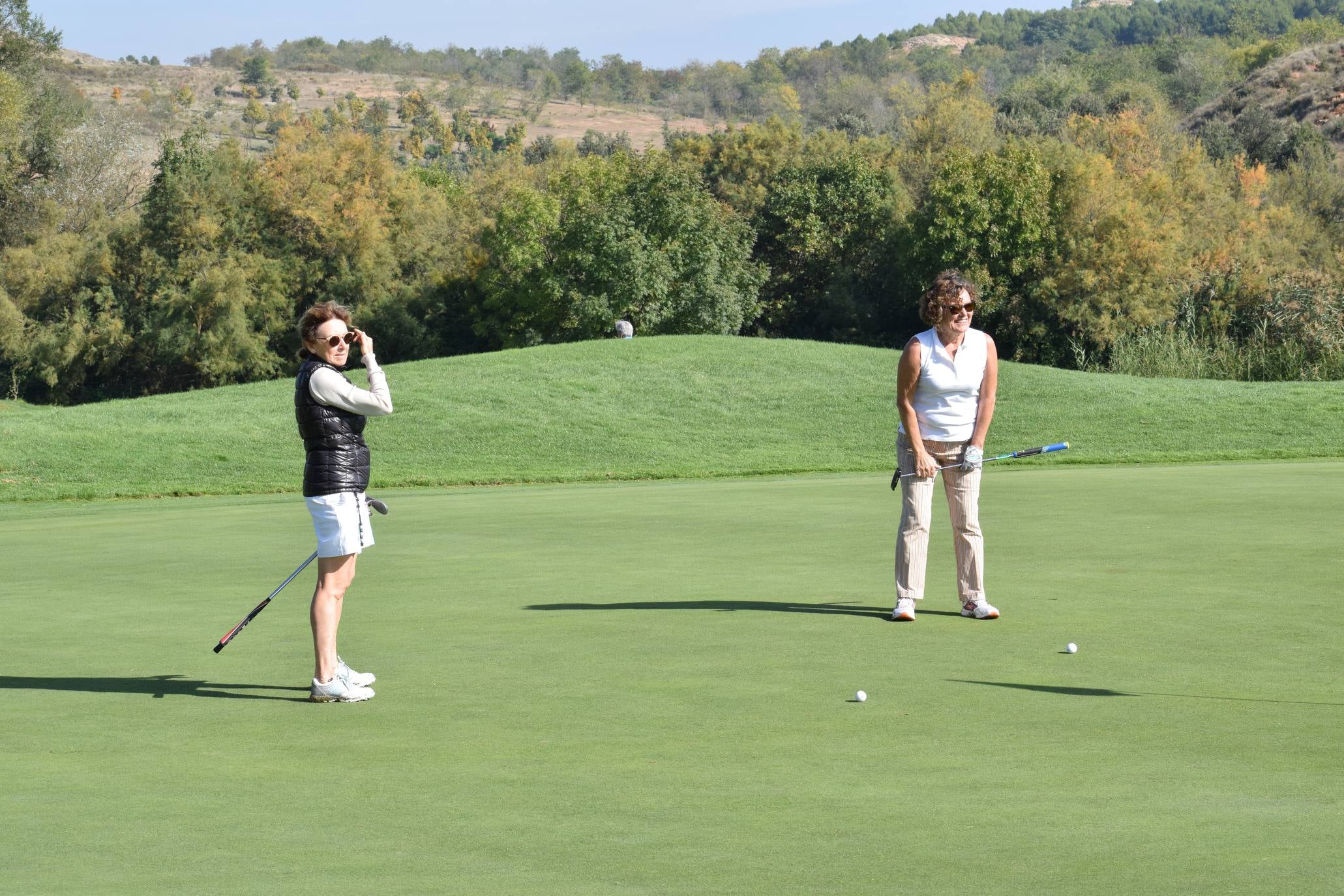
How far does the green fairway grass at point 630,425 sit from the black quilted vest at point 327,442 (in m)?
17.0

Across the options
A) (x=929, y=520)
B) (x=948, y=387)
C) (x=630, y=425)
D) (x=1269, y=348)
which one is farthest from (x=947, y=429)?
(x=1269, y=348)

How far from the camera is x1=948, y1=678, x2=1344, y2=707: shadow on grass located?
677cm

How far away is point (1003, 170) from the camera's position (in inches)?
2388

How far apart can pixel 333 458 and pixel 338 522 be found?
30 cm

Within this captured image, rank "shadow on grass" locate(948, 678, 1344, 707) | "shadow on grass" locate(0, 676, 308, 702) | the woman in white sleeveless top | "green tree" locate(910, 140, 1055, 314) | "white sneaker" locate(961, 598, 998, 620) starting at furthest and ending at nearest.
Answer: "green tree" locate(910, 140, 1055, 314) < the woman in white sleeveless top < "white sneaker" locate(961, 598, 998, 620) < "shadow on grass" locate(0, 676, 308, 702) < "shadow on grass" locate(948, 678, 1344, 707)

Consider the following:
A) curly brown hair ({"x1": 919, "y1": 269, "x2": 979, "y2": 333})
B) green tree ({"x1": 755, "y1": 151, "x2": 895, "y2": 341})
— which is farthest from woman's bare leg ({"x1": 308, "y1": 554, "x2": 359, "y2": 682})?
green tree ({"x1": 755, "y1": 151, "x2": 895, "y2": 341})

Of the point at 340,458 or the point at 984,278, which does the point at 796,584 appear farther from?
the point at 984,278

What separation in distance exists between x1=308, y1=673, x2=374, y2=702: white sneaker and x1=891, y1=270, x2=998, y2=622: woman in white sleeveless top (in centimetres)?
341

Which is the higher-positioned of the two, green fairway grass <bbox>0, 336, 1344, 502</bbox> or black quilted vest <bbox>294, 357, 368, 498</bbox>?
black quilted vest <bbox>294, 357, 368, 498</bbox>

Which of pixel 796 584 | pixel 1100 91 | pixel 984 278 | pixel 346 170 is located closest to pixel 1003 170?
pixel 984 278

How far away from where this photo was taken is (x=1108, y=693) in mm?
7066

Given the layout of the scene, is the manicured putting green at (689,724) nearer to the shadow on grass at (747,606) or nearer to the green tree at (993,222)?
the shadow on grass at (747,606)

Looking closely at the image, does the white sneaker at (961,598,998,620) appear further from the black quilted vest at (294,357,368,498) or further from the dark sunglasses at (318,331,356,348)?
the dark sunglasses at (318,331,356,348)

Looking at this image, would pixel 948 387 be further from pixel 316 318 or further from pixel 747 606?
pixel 316 318
